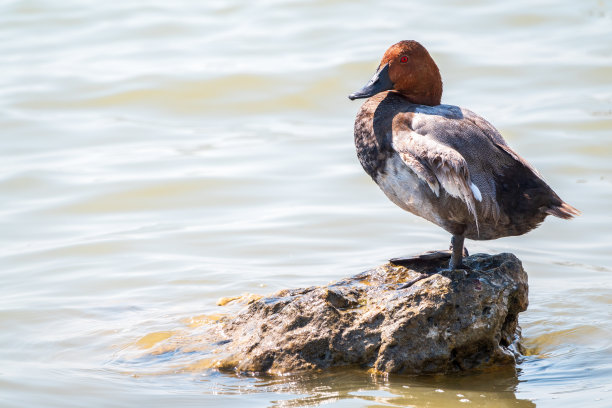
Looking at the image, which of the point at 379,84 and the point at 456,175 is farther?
the point at 379,84

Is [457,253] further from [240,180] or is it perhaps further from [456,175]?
[240,180]

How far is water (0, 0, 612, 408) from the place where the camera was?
4785 mm

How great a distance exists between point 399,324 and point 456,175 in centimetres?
79

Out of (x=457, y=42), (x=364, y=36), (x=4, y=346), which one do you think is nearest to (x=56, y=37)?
(x=364, y=36)

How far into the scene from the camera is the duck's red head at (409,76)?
5031 millimetres

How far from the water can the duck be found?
0.82m

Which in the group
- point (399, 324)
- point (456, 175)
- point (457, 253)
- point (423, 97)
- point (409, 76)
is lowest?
point (399, 324)

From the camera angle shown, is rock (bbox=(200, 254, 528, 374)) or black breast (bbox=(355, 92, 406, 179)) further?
black breast (bbox=(355, 92, 406, 179))

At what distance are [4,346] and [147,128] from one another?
5066 millimetres


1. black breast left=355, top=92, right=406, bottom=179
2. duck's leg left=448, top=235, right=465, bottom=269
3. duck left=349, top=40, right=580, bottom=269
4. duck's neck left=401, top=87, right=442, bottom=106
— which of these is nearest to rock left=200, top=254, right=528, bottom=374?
duck's leg left=448, top=235, right=465, bottom=269

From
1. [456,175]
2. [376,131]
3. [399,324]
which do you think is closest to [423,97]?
[376,131]

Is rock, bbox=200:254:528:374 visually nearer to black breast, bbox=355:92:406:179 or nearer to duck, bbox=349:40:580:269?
duck, bbox=349:40:580:269

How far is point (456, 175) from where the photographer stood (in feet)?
14.2

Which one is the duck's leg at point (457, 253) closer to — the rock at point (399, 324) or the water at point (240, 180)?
the rock at point (399, 324)
